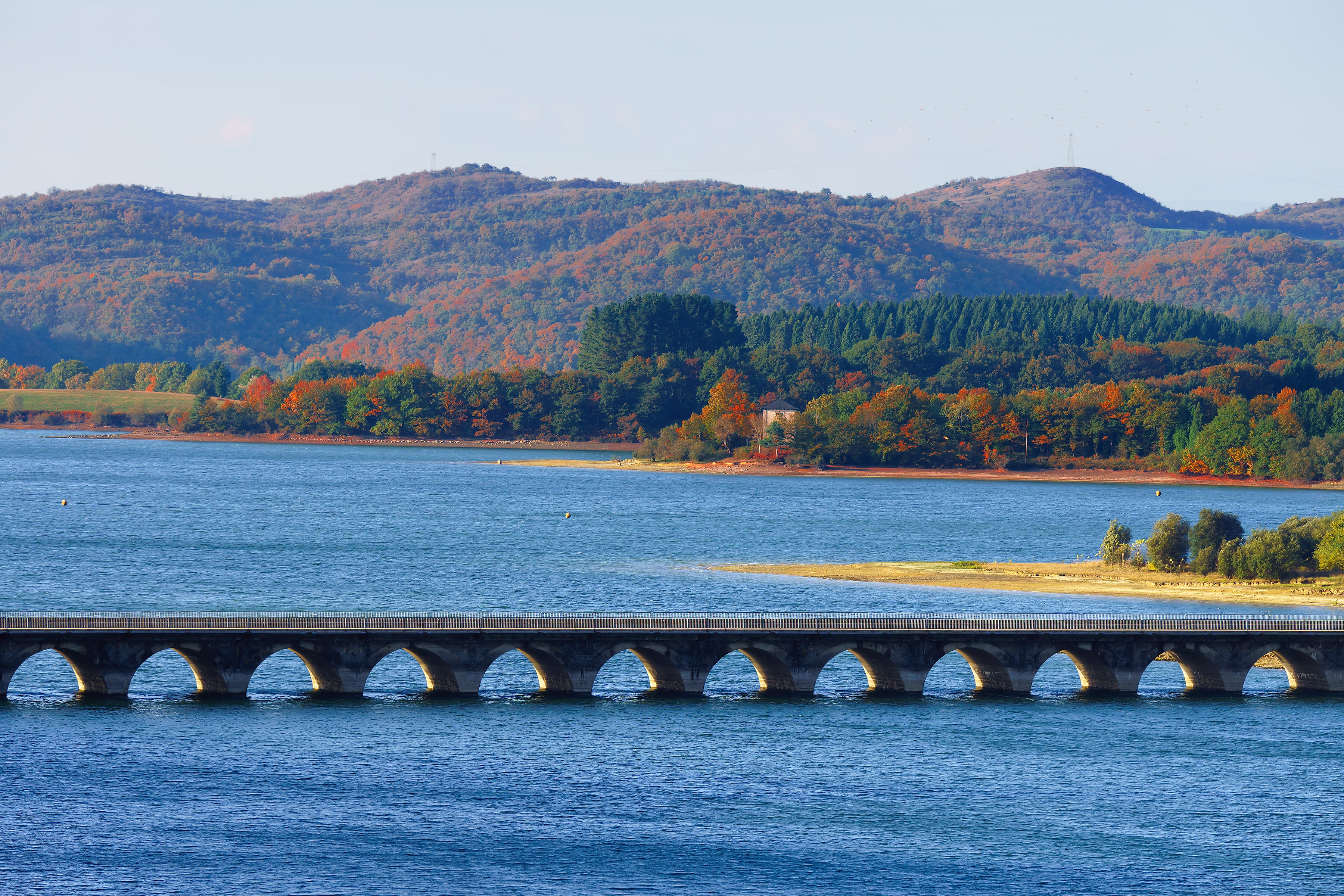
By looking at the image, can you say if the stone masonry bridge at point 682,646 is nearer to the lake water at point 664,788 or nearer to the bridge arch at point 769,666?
the bridge arch at point 769,666

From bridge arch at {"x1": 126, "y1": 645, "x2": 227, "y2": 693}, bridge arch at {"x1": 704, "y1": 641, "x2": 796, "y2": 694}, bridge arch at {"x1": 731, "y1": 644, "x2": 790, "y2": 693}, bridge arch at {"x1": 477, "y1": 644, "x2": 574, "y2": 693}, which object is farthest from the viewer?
bridge arch at {"x1": 731, "y1": 644, "x2": 790, "y2": 693}

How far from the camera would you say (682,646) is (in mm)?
87562

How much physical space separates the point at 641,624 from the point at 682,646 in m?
2.37

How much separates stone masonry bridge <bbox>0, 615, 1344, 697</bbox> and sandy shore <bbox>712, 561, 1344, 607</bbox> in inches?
1210

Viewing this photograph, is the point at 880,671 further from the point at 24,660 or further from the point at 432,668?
the point at 24,660

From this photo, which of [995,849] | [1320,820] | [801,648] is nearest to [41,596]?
[801,648]

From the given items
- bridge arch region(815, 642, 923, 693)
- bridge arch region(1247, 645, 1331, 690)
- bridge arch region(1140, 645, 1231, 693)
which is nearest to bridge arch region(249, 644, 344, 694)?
bridge arch region(815, 642, 923, 693)

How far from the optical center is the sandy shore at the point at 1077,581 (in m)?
125

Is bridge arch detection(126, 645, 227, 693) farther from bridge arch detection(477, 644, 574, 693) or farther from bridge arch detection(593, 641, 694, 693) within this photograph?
bridge arch detection(593, 641, 694, 693)

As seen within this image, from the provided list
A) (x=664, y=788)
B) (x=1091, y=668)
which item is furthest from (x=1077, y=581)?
(x=664, y=788)

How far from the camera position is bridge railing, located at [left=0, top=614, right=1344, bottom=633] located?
8250 centimetres

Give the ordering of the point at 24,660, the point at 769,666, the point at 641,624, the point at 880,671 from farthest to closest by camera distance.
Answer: the point at 880,671
the point at 769,666
the point at 641,624
the point at 24,660

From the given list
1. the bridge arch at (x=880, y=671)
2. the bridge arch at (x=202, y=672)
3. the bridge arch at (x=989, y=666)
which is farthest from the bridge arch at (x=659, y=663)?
the bridge arch at (x=202, y=672)

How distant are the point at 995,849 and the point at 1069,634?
2587cm
